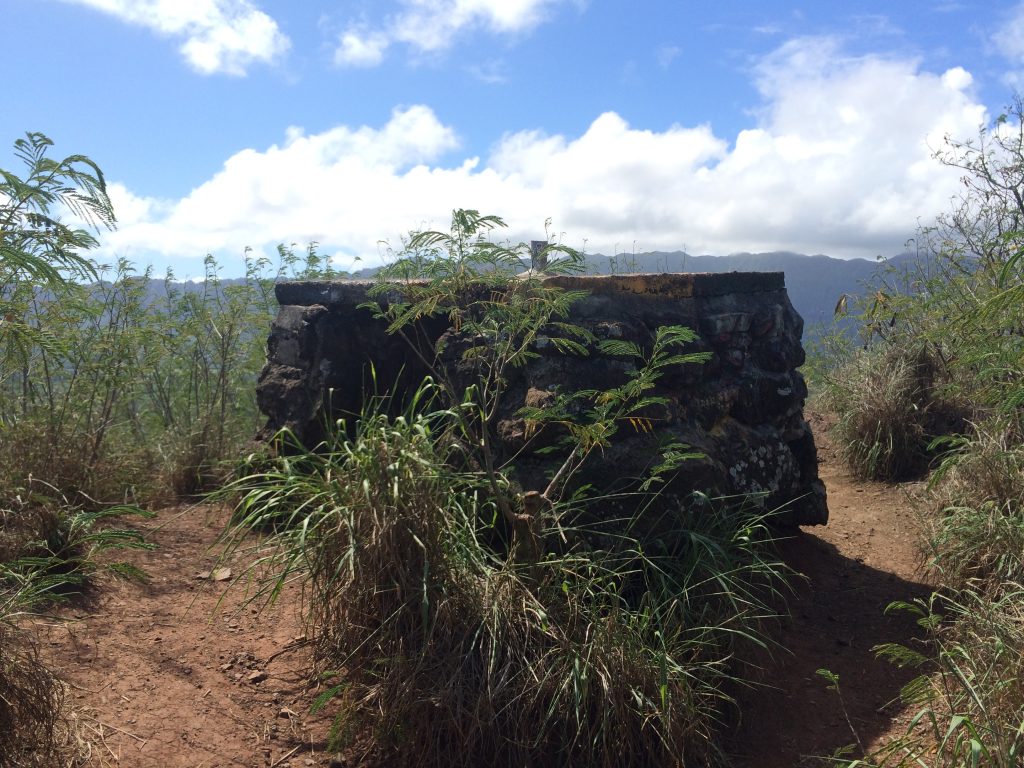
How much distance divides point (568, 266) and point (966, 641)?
2.19 m

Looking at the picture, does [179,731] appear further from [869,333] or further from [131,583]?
[869,333]

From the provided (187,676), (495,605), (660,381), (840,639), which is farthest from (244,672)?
(840,639)

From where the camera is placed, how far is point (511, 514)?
11.6 ft

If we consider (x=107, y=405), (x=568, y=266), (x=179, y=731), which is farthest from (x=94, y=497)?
(x=568, y=266)

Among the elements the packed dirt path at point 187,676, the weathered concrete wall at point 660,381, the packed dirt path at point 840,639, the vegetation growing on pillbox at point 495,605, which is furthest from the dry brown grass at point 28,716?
the packed dirt path at point 840,639

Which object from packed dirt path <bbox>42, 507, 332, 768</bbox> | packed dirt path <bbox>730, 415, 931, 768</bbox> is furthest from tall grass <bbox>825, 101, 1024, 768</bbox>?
packed dirt path <bbox>42, 507, 332, 768</bbox>

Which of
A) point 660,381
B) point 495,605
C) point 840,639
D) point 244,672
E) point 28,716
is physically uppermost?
point 660,381

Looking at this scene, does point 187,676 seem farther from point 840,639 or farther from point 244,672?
point 840,639

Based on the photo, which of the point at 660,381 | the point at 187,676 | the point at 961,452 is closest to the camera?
the point at 187,676

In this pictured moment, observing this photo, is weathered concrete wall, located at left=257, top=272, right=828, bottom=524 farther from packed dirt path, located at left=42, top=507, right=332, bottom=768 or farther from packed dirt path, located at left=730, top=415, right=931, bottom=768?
packed dirt path, located at left=42, top=507, right=332, bottom=768

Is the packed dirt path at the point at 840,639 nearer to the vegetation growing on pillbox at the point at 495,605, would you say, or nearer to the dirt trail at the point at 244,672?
the dirt trail at the point at 244,672

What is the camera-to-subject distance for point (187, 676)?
358 centimetres

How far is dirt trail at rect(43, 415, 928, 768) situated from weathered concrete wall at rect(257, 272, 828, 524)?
707mm

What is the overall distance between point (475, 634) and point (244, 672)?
1090 millimetres
